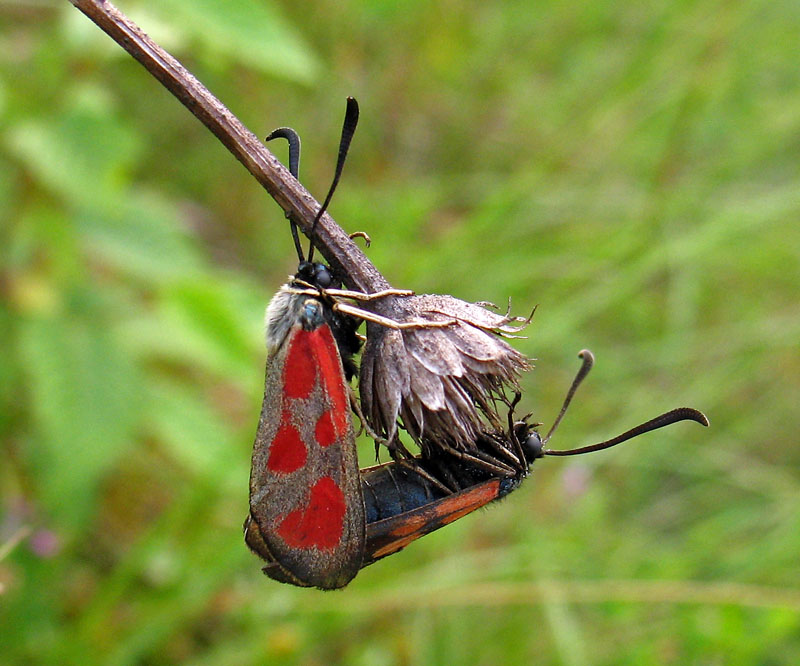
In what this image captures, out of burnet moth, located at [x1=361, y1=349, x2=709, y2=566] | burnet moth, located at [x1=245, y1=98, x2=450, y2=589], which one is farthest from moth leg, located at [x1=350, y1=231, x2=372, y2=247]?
burnet moth, located at [x1=361, y1=349, x2=709, y2=566]

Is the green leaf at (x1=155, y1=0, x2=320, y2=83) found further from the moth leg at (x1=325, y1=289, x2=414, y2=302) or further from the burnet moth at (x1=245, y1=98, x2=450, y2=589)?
the moth leg at (x1=325, y1=289, x2=414, y2=302)

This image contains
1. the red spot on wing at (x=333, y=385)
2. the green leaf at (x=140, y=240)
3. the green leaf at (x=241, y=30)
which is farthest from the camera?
the green leaf at (x=140, y=240)

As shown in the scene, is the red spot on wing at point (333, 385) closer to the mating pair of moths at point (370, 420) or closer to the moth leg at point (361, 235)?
the mating pair of moths at point (370, 420)

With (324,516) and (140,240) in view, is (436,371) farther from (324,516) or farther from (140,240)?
(140,240)

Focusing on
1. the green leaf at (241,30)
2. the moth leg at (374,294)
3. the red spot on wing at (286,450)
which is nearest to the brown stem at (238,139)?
the moth leg at (374,294)

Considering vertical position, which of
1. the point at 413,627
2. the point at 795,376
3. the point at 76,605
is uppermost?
the point at 795,376

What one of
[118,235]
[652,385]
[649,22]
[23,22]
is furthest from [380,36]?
[652,385]

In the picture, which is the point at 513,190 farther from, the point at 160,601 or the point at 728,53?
the point at 160,601
